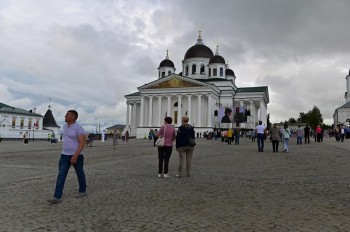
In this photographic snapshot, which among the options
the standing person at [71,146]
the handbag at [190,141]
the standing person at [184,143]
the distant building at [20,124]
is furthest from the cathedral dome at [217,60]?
the standing person at [71,146]

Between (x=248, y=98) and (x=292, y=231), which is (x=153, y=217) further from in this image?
(x=248, y=98)

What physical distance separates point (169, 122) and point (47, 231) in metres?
5.99

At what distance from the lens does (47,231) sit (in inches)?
200

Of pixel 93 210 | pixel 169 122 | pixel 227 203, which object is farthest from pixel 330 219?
pixel 169 122

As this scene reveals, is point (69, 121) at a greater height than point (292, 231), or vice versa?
point (69, 121)

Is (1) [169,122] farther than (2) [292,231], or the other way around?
(1) [169,122]

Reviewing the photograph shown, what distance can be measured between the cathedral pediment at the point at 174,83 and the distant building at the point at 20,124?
89.0ft

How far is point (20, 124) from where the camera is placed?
79.8 m

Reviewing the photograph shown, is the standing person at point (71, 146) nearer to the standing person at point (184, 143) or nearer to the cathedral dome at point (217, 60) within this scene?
the standing person at point (184, 143)

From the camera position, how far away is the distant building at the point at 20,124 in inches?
2854

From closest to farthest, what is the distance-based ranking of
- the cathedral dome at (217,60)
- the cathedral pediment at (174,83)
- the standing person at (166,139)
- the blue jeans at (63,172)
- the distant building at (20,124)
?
the blue jeans at (63,172)
the standing person at (166,139)
the cathedral pediment at (174,83)
the distant building at (20,124)
the cathedral dome at (217,60)

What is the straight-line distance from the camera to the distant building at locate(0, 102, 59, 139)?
72.5 metres

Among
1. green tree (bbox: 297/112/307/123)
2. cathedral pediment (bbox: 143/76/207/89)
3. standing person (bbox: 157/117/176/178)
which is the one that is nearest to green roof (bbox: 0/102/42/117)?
cathedral pediment (bbox: 143/76/207/89)

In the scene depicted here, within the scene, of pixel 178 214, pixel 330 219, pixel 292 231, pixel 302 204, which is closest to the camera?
pixel 292 231
